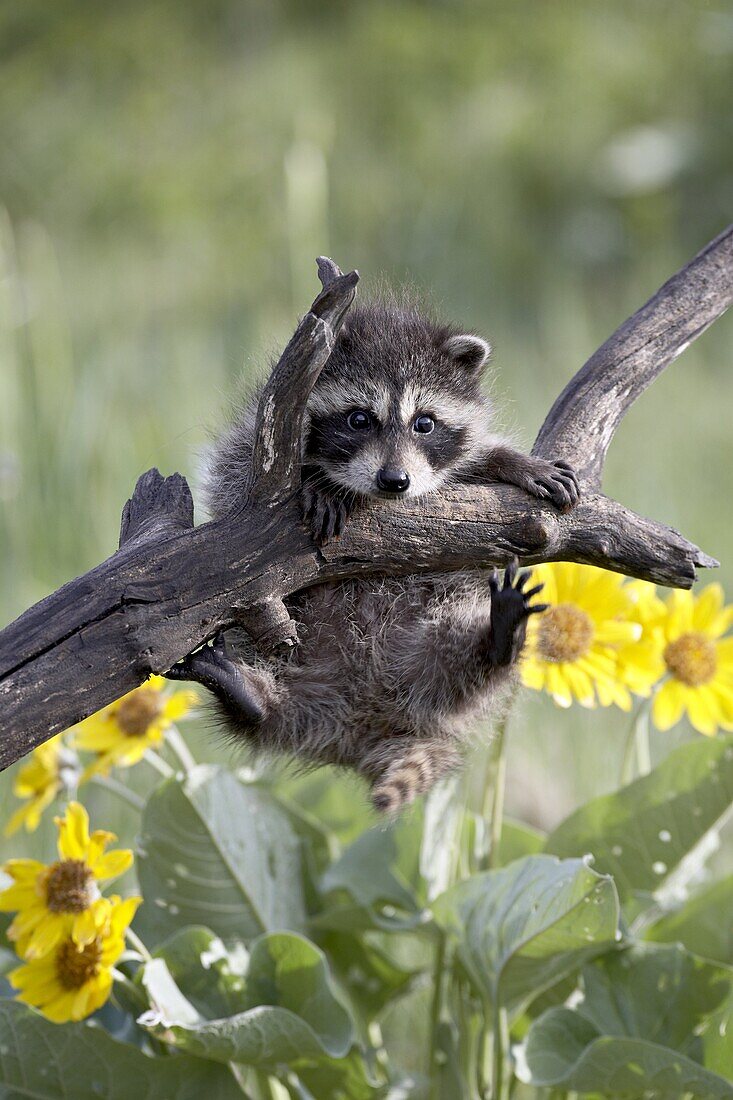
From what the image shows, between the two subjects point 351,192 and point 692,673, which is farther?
point 351,192

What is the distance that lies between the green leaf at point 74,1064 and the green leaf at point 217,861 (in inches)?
10.1

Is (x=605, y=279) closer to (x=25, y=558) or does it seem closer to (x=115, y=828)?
(x=25, y=558)

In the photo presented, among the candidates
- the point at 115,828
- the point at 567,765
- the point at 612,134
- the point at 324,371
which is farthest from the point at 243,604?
the point at 612,134

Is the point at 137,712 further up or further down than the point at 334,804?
further up

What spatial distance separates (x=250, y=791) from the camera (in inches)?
74.9

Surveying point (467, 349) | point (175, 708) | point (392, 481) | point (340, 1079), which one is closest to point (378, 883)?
point (340, 1079)

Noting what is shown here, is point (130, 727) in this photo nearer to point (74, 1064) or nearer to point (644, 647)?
point (74, 1064)

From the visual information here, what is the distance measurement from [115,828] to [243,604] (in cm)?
111

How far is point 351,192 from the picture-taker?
5336 millimetres

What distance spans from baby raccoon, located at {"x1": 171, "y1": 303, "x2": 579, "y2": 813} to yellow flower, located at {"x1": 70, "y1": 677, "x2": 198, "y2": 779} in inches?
8.3

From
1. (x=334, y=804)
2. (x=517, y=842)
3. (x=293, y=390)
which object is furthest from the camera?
(x=334, y=804)

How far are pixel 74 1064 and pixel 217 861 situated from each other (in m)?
0.33

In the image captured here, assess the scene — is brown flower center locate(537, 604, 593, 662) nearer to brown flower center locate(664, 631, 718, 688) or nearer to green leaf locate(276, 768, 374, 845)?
brown flower center locate(664, 631, 718, 688)

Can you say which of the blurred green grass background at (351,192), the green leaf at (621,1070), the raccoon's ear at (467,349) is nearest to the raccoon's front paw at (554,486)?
the raccoon's ear at (467,349)
